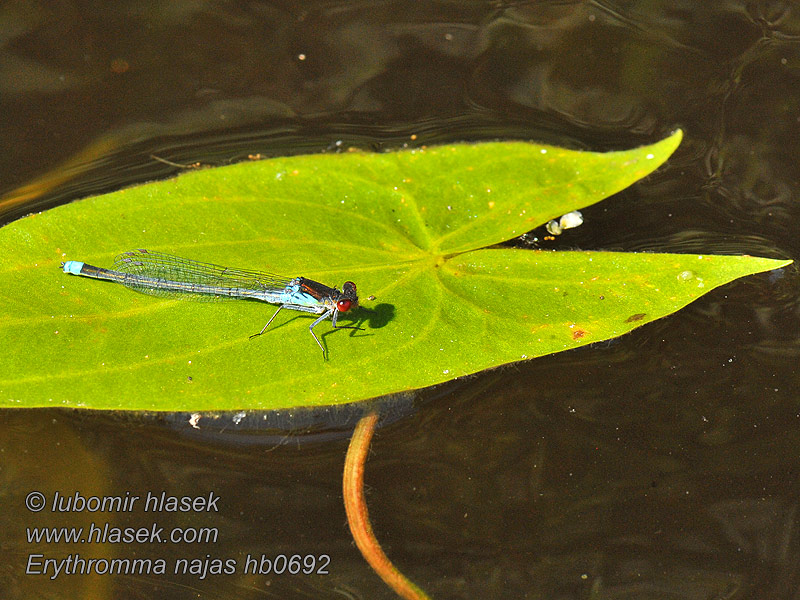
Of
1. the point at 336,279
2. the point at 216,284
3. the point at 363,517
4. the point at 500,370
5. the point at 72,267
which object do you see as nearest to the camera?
the point at 72,267

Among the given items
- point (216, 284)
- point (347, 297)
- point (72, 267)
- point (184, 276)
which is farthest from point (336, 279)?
point (72, 267)

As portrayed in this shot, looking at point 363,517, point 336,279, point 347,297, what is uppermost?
point 336,279

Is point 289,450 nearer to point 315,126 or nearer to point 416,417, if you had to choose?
point 416,417

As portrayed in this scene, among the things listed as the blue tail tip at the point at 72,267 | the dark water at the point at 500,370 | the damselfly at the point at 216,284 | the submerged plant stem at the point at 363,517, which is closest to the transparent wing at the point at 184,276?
the damselfly at the point at 216,284

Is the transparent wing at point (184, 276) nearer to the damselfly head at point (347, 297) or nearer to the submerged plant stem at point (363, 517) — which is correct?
the damselfly head at point (347, 297)

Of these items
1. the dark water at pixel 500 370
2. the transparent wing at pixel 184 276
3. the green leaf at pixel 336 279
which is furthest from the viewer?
the dark water at pixel 500 370

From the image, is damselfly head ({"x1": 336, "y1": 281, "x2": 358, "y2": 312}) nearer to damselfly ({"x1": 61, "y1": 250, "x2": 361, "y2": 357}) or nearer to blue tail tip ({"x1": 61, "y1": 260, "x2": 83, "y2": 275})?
damselfly ({"x1": 61, "y1": 250, "x2": 361, "y2": 357})

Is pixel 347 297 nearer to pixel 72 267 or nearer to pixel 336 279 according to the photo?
pixel 336 279
